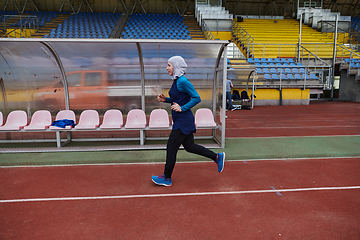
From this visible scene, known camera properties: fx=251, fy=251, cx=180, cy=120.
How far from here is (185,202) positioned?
3.50 metres

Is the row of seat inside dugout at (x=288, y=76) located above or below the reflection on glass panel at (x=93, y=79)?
above

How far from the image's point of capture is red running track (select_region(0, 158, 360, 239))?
2.82 meters

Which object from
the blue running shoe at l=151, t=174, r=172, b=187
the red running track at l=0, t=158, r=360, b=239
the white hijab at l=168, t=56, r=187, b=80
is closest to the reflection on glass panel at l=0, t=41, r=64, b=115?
the red running track at l=0, t=158, r=360, b=239

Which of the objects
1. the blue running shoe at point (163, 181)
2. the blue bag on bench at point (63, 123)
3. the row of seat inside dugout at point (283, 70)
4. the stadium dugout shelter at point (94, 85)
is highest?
the row of seat inside dugout at point (283, 70)

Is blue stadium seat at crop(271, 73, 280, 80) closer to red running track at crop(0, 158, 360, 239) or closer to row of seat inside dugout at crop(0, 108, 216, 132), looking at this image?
row of seat inside dugout at crop(0, 108, 216, 132)

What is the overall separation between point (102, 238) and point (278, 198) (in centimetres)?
243

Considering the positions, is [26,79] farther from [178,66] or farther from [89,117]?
[178,66]

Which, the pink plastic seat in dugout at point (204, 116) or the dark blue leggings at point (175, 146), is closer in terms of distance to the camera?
the dark blue leggings at point (175, 146)

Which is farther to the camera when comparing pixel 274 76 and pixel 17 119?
pixel 274 76

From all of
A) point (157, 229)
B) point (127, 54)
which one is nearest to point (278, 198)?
point (157, 229)

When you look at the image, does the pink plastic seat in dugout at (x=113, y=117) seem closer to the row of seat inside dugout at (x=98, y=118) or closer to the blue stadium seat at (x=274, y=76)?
the row of seat inside dugout at (x=98, y=118)

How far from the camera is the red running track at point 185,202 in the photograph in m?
A: 2.82

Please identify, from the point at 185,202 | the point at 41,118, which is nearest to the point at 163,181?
the point at 185,202

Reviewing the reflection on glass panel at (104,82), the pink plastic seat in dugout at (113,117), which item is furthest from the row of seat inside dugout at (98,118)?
the reflection on glass panel at (104,82)
